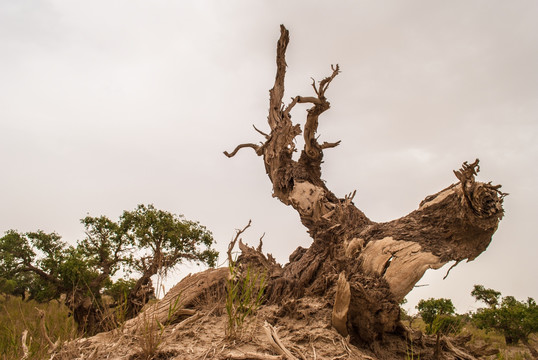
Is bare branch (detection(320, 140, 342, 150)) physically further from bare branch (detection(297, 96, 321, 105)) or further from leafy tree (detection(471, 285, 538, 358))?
leafy tree (detection(471, 285, 538, 358))

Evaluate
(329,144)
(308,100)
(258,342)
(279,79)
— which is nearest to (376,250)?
(258,342)

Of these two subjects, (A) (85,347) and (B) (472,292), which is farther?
(B) (472,292)

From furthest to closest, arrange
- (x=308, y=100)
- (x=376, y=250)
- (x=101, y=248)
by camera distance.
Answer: (x=101, y=248)
(x=308, y=100)
(x=376, y=250)

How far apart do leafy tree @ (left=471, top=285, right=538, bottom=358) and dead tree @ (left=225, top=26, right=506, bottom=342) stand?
3380mm

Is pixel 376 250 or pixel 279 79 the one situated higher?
pixel 279 79

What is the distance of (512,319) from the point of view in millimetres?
7164

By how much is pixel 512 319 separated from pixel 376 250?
455 centimetres

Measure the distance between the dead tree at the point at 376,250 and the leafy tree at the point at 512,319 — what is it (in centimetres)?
338

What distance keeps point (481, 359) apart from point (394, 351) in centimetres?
144

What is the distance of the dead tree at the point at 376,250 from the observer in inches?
150

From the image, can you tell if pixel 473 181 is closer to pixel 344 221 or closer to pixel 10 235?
pixel 344 221

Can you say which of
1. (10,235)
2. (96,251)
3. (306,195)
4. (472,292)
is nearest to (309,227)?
(306,195)

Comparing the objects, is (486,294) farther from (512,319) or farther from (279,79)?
(279,79)

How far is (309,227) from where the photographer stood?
609 centimetres
